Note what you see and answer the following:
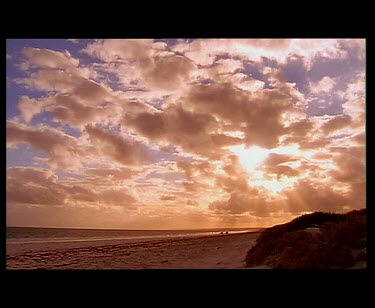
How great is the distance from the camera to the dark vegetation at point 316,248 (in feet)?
18.3

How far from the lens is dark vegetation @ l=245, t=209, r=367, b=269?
5566mm

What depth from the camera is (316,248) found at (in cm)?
597

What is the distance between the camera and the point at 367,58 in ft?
12.7
